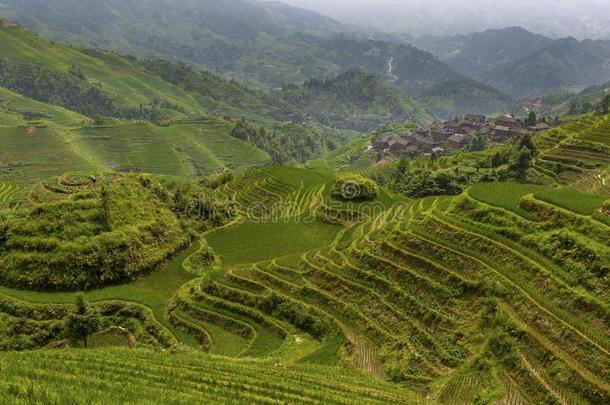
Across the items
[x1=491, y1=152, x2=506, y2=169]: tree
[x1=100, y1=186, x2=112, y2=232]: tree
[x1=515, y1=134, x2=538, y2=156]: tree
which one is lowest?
[x1=100, y1=186, x2=112, y2=232]: tree

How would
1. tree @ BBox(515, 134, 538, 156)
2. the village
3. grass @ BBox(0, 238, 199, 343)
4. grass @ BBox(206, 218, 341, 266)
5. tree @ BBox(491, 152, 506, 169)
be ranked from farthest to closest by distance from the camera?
the village
tree @ BBox(491, 152, 506, 169)
tree @ BBox(515, 134, 538, 156)
grass @ BBox(206, 218, 341, 266)
grass @ BBox(0, 238, 199, 343)

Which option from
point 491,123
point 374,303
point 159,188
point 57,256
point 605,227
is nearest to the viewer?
point 605,227

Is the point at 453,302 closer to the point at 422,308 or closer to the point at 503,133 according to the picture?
the point at 422,308

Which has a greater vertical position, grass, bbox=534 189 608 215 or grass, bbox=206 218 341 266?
grass, bbox=534 189 608 215

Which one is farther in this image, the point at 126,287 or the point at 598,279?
the point at 126,287

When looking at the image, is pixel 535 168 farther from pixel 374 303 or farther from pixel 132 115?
pixel 132 115

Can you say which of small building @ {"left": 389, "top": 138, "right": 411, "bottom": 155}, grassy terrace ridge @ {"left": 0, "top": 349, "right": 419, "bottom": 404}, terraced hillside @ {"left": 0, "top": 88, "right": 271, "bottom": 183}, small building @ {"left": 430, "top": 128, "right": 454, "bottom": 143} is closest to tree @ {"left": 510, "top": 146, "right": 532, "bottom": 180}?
grassy terrace ridge @ {"left": 0, "top": 349, "right": 419, "bottom": 404}

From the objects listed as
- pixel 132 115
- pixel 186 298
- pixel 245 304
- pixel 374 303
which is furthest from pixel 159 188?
pixel 132 115

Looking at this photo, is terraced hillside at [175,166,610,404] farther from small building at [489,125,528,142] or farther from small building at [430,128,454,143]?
small building at [430,128,454,143]
